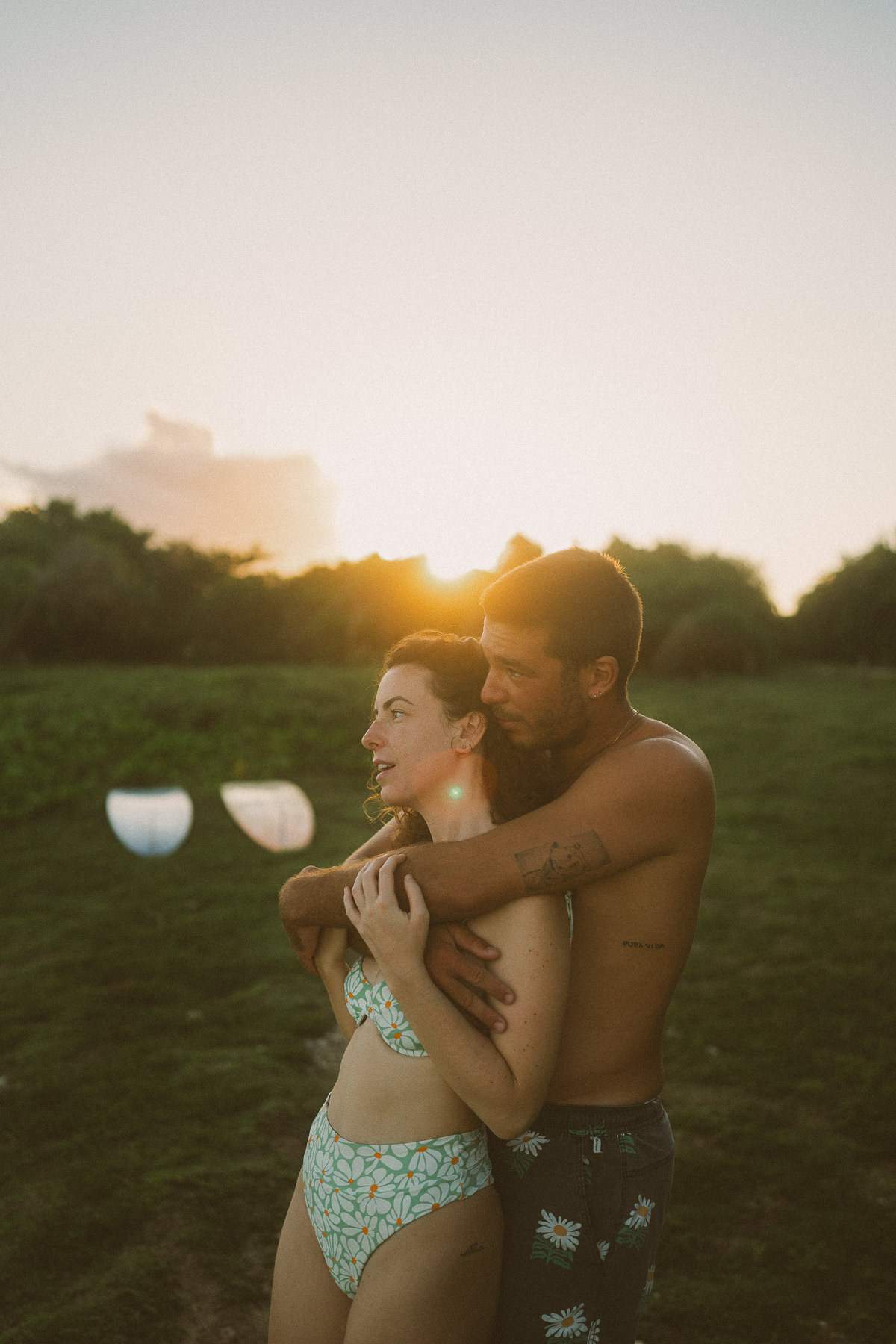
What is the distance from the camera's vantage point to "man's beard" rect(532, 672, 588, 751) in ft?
6.81

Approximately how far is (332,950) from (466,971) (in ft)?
1.77

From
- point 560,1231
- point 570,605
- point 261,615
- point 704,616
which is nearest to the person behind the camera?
point 560,1231

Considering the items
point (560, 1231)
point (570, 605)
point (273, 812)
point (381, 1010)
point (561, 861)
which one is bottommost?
point (273, 812)

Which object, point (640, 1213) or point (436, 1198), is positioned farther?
point (640, 1213)

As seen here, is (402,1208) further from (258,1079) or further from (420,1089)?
(258,1079)

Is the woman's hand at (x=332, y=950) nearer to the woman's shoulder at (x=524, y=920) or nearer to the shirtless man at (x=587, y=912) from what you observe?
the shirtless man at (x=587, y=912)

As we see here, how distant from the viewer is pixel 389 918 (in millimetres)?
1870

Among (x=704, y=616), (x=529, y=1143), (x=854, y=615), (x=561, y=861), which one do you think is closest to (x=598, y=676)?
(x=561, y=861)

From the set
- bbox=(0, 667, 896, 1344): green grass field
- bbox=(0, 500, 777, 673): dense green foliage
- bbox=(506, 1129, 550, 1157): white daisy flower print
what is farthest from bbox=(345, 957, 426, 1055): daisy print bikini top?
bbox=(0, 500, 777, 673): dense green foliage

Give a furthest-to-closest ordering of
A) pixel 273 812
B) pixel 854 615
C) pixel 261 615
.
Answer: pixel 854 615 → pixel 261 615 → pixel 273 812

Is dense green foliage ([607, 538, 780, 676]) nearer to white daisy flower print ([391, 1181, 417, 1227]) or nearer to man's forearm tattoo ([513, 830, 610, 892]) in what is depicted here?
man's forearm tattoo ([513, 830, 610, 892])

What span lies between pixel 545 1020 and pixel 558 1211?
0.54m

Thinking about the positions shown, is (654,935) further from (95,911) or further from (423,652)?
(95,911)

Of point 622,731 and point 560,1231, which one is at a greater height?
point 622,731
